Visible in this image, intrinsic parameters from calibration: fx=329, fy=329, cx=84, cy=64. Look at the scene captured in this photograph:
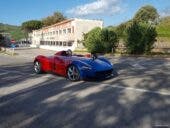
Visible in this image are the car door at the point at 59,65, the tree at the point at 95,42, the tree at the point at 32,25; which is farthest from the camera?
the tree at the point at 32,25

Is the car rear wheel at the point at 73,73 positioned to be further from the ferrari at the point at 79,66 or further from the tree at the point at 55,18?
the tree at the point at 55,18

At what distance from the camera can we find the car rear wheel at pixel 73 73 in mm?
12120

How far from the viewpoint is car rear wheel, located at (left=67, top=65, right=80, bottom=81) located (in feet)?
→ 39.8

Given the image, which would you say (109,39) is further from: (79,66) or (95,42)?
(79,66)

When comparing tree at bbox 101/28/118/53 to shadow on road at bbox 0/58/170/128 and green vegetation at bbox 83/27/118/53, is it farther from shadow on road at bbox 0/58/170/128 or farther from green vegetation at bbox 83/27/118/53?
shadow on road at bbox 0/58/170/128

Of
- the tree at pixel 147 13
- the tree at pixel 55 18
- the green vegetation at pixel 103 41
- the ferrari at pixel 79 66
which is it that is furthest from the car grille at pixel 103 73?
the tree at pixel 55 18

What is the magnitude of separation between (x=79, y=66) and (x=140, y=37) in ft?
64.8

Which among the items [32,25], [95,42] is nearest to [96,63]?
[95,42]

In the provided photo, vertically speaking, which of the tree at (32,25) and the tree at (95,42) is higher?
the tree at (32,25)

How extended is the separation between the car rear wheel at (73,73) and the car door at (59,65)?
0.44m

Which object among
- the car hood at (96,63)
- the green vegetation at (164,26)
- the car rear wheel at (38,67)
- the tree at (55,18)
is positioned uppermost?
the tree at (55,18)

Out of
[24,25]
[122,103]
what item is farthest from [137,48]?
[24,25]

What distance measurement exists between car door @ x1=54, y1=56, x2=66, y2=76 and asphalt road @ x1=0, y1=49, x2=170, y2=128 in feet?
2.18

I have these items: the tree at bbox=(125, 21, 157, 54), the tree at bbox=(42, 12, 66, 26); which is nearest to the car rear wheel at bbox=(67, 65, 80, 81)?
the tree at bbox=(125, 21, 157, 54)
